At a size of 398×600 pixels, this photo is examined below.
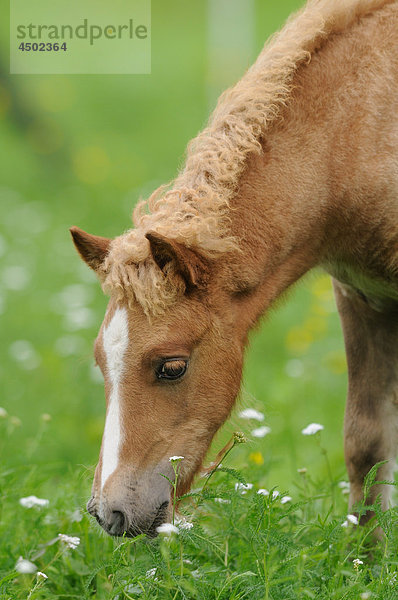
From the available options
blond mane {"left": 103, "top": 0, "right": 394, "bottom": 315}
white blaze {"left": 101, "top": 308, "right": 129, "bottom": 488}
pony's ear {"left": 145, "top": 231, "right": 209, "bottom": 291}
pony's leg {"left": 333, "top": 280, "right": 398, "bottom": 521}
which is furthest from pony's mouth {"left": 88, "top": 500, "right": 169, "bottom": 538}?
pony's leg {"left": 333, "top": 280, "right": 398, "bottom": 521}

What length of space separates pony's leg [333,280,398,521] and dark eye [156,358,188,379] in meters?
1.16

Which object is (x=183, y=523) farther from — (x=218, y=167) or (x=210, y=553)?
(x=218, y=167)

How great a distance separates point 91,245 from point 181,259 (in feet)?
1.72

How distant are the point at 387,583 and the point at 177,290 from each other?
135cm

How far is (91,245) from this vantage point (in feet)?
12.0

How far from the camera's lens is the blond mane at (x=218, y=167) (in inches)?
133

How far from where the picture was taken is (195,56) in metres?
17.2

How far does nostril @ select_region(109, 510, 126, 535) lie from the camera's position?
127 inches

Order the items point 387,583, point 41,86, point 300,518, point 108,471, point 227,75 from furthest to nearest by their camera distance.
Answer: point 41,86 → point 227,75 → point 300,518 → point 108,471 → point 387,583

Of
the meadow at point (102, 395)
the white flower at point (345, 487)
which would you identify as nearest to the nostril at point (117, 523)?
the meadow at point (102, 395)

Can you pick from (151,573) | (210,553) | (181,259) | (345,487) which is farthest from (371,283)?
Answer: (151,573)

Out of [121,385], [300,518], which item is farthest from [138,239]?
[300,518]

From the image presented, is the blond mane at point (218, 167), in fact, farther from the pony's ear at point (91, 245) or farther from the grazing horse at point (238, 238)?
the pony's ear at point (91, 245)

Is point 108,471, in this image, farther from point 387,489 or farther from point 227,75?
point 227,75
